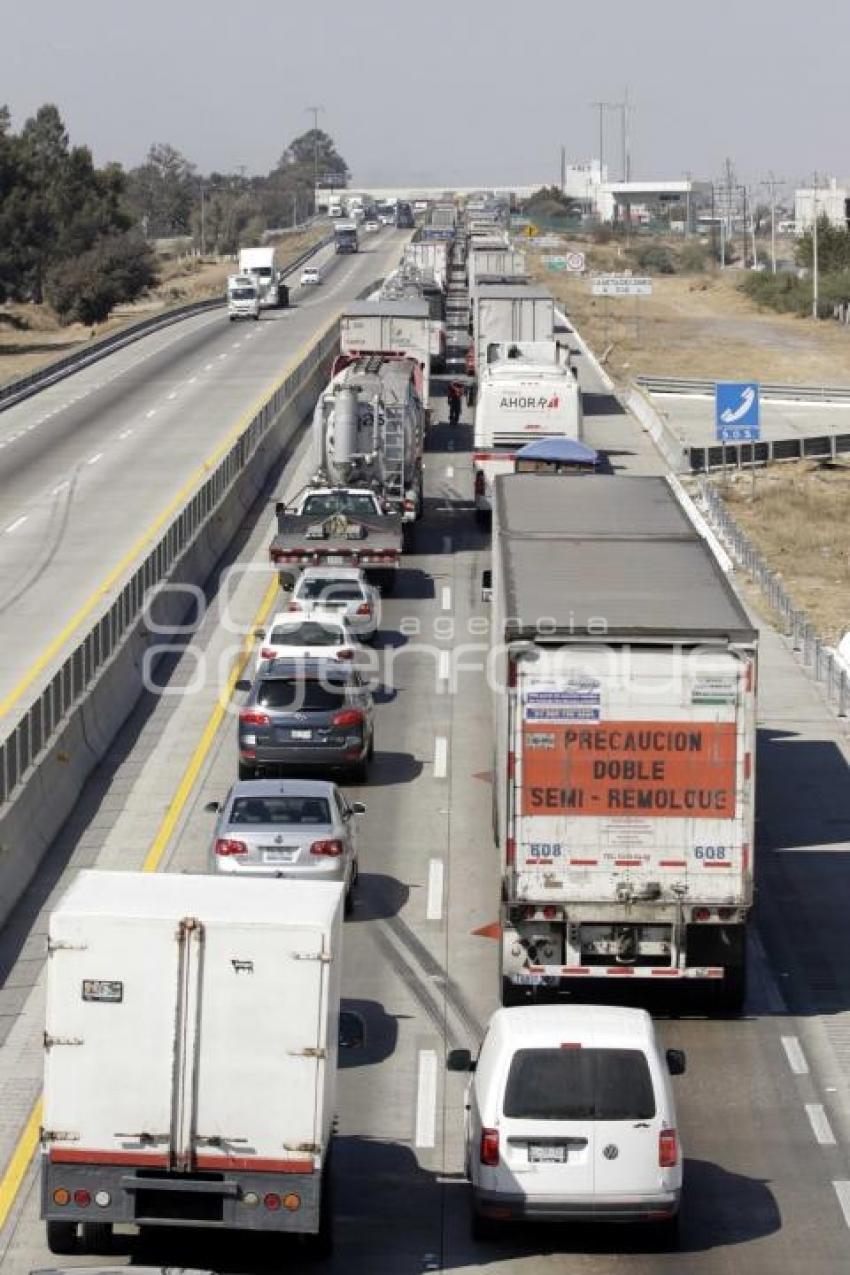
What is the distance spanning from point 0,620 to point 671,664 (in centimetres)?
2185

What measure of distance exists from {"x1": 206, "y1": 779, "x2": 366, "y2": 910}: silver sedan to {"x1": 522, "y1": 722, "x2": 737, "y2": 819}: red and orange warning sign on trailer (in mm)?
3507

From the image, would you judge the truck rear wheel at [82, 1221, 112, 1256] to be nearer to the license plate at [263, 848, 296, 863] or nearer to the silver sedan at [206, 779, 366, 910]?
the silver sedan at [206, 779, 366, 910]

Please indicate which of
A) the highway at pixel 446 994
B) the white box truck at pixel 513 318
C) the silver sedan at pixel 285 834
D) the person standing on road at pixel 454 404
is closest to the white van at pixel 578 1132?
the highway at pixel 446 994

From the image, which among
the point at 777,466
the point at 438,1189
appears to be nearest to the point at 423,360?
the point at 777,466

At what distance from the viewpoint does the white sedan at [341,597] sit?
38688mm

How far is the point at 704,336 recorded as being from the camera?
118 meters

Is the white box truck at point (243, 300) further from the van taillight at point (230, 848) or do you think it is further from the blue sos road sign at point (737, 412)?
the van taillight at point (230, 848)

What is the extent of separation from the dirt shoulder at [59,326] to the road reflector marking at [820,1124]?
7061 cm

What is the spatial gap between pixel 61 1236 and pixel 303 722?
47.8ft

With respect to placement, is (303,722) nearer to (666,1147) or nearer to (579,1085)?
(579,1085)

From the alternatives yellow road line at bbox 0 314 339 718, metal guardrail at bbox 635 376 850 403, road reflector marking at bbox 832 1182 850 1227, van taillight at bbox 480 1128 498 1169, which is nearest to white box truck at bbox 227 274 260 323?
metal guardrail at bbox 635 376 850 403

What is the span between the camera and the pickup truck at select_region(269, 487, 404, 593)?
43094mm

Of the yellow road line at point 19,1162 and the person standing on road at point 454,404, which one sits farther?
the person standing on road at point 454,404

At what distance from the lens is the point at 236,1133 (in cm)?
1511
